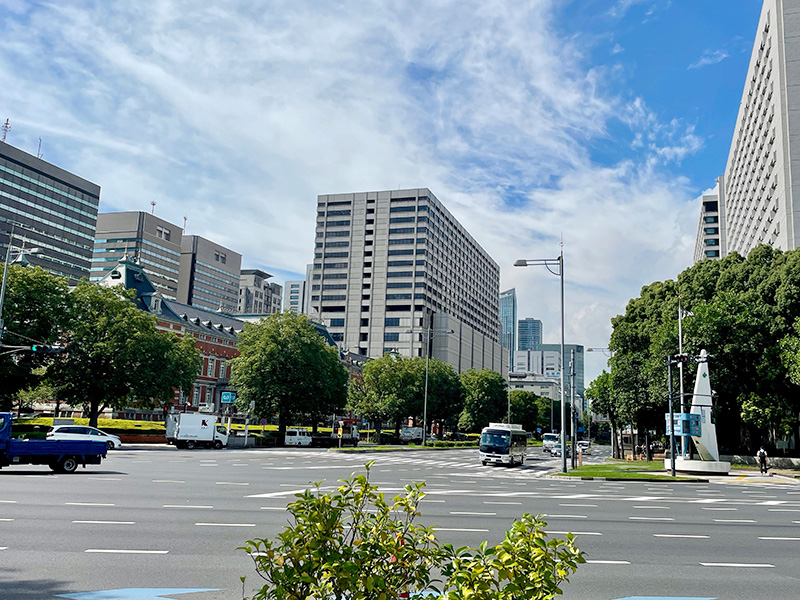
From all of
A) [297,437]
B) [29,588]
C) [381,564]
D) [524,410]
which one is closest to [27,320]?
[297,437]

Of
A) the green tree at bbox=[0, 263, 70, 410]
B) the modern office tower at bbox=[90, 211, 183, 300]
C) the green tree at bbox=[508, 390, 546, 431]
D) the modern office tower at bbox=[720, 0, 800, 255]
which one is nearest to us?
the green tree at bbox=[0, 263, 70, 410]

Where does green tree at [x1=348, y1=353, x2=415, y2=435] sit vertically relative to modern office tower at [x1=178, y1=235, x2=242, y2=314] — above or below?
below

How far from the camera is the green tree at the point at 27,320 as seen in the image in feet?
155

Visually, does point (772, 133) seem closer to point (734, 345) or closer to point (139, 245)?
point (734, 345)

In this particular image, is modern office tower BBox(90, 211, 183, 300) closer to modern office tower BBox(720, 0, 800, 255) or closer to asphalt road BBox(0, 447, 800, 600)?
modern office tower BBox(720, 0, 800, 255)

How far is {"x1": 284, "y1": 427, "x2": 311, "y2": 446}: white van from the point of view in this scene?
6575 centimetres

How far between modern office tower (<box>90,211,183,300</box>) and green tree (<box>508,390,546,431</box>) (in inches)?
3802

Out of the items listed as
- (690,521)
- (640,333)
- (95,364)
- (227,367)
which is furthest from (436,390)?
(690,521)

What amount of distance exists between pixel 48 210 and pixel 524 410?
368ft

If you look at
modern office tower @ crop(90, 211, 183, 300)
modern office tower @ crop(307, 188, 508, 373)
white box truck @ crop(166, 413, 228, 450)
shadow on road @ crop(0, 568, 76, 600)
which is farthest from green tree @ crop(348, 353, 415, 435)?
modern office tower @ crop(90, 211, 183, 300)

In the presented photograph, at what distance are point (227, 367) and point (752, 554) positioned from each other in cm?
8054

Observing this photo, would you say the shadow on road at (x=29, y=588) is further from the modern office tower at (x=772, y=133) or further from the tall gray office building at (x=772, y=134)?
the modern office tower at (x=772, y=133)

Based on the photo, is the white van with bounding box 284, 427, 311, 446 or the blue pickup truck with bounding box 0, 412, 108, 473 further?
the white van with bounding box 284, 427, 311, 446

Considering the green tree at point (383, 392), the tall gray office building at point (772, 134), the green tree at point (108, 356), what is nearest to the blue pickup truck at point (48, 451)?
the green tree at point (108, 356)
